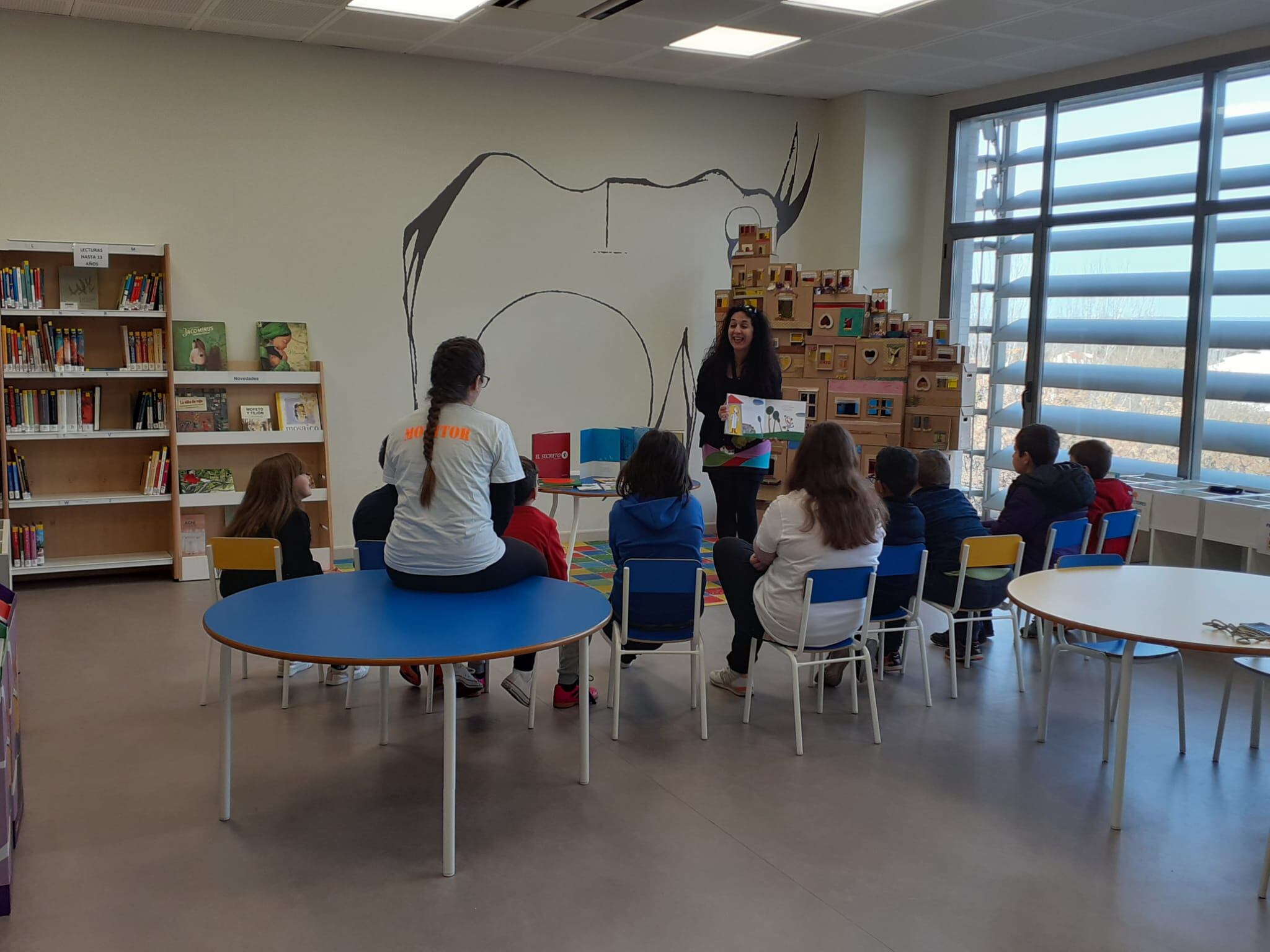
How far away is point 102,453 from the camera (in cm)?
645

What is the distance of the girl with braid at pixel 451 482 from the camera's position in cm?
336

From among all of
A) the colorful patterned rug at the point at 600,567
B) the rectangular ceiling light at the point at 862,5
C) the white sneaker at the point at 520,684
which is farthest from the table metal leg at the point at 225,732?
the rectangular ceiling light at the point at 862,5

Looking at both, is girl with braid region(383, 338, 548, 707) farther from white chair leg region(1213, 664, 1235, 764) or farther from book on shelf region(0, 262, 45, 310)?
book on shelf region(0, 262, 45, 310)

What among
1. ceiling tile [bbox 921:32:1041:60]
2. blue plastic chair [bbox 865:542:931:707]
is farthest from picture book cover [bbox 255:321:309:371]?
ceiling tile [bbox 921:32:1041:60]

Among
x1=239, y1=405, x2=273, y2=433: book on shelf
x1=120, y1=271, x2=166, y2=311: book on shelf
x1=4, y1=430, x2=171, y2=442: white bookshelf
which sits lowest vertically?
x1=4, y1=430, x2=171, y2=442: white bookshelf

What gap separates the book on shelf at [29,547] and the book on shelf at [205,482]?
2.59 feet

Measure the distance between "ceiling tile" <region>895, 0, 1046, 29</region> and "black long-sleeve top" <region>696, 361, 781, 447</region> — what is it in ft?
7.26

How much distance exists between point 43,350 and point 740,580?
4.36 m

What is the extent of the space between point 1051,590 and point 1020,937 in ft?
4.50

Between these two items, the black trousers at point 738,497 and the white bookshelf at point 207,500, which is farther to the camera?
the white bookshelf at point 207,500

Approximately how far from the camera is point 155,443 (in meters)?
6.59

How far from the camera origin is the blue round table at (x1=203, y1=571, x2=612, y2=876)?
2.80m

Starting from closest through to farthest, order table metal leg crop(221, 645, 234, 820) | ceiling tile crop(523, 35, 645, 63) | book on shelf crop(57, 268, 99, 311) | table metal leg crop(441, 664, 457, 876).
A: 1. table metal leg crop(441, 664, 457, 876)
2. table metal leg crop(221, 645, 234, 820)
3. book on shelf crop(57, 268, 99, 311)
4. ceiling tile crop(523, 35, 645, 63)

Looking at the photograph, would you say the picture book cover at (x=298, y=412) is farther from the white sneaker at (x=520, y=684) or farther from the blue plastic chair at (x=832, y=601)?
the blue plastic chair at (x=832, y=601)
